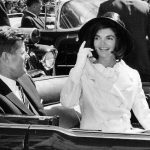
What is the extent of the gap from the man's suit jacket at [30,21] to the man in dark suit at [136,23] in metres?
3.08

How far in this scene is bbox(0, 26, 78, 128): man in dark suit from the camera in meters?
2.65

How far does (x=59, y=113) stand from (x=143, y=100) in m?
0.61

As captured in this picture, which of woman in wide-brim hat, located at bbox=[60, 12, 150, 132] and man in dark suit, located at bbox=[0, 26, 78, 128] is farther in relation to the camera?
woman in wide-brim hat, located at bbox=[60, 12, 150, 132]

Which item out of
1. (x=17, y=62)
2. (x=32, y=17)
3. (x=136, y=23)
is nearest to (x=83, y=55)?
(x=17, y=62)

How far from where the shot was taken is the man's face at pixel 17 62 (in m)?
2.85

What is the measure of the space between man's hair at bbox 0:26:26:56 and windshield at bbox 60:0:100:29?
500 cm

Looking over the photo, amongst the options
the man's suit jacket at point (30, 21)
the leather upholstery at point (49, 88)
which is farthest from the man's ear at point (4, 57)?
the man's suit jacket at point (30, 21)

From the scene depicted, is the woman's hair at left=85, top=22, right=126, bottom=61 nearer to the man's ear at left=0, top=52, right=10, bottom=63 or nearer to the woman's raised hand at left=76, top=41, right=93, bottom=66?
the woman's raised hand at left=76, top=41, right=93, bottom=66

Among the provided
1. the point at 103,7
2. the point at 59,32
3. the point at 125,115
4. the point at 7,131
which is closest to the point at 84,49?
the point at 125,115

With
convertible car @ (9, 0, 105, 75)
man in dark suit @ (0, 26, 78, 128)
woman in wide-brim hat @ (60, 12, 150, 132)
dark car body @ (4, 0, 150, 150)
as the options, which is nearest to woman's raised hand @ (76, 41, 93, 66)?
woman in wide-brim hat @ (60, 12, 150, 132)

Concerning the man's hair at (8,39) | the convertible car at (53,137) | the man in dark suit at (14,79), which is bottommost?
A: the convertible car at (53,137)

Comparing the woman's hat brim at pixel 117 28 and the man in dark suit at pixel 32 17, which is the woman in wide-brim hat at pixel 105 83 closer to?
the woman's hat brim at pixel 117 28

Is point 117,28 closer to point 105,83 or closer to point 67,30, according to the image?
point 105,83

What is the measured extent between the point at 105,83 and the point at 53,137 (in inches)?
44.3
